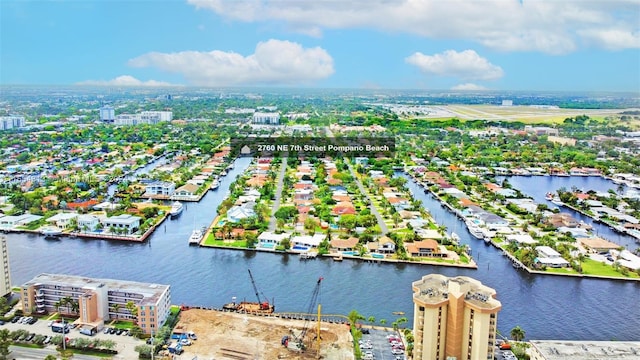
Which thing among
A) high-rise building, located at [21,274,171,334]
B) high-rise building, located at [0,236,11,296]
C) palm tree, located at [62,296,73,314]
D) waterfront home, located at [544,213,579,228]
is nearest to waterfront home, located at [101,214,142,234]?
high-rise building, located at [0,236,11,296]

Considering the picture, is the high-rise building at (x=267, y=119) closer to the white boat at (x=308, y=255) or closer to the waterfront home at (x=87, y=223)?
the waterfront home at (x=87, y=223)

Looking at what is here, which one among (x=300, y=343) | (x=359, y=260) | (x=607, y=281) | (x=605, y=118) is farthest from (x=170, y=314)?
(x=605, y=118)

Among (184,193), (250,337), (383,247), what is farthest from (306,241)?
(184,193)

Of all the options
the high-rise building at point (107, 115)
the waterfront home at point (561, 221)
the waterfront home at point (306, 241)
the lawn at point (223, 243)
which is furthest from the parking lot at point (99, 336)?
the high-rise building at point (107, 115)

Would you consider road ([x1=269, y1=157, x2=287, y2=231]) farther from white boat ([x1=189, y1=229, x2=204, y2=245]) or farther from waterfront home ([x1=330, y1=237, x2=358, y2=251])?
waterfront home ([x1=330, y1=237, x2=358, y2=251])

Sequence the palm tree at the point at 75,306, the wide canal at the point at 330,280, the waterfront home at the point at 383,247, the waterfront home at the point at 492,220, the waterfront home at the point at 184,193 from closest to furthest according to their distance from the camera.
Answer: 1. the palm tree at the point at 75,306
2. the wide canal at the point at 330,280
3. the waterfront home at the point at 383,247
4. the waterfront home at the point at 492,220
5. the waterfront home at the point at 184,193

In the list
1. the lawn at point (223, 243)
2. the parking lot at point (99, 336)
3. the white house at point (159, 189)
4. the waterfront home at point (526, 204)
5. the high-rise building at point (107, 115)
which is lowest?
the parking lot at point (99, 336)
